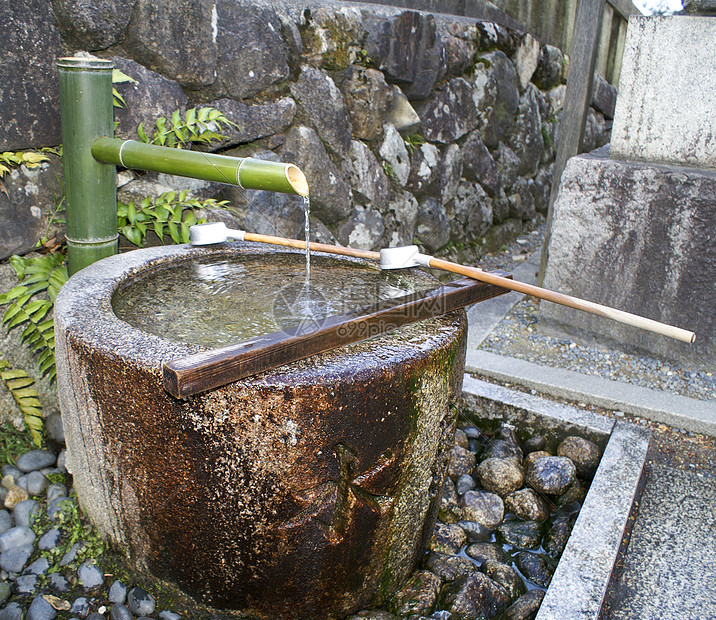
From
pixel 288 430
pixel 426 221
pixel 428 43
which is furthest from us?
pixel 426 221

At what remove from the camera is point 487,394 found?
8.56 ft

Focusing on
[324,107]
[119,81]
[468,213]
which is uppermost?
[119,81]

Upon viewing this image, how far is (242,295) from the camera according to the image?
73.2 inches

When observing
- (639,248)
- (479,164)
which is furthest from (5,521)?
(479,164)

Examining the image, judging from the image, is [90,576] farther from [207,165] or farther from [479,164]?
[479,164]

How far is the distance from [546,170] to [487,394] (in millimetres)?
4052

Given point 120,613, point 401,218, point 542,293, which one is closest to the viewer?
point 120,613

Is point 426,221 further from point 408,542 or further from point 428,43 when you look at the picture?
point 408,542

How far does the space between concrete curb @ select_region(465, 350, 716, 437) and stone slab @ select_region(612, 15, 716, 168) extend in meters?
1.19

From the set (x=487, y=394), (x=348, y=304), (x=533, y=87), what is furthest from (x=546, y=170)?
(x=348, y=304)

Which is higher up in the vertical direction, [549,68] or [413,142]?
[549,68]

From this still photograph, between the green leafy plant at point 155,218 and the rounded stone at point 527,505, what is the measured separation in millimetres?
1603

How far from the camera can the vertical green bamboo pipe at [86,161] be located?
6.31ft

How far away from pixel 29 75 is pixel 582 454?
2438 millimetres
